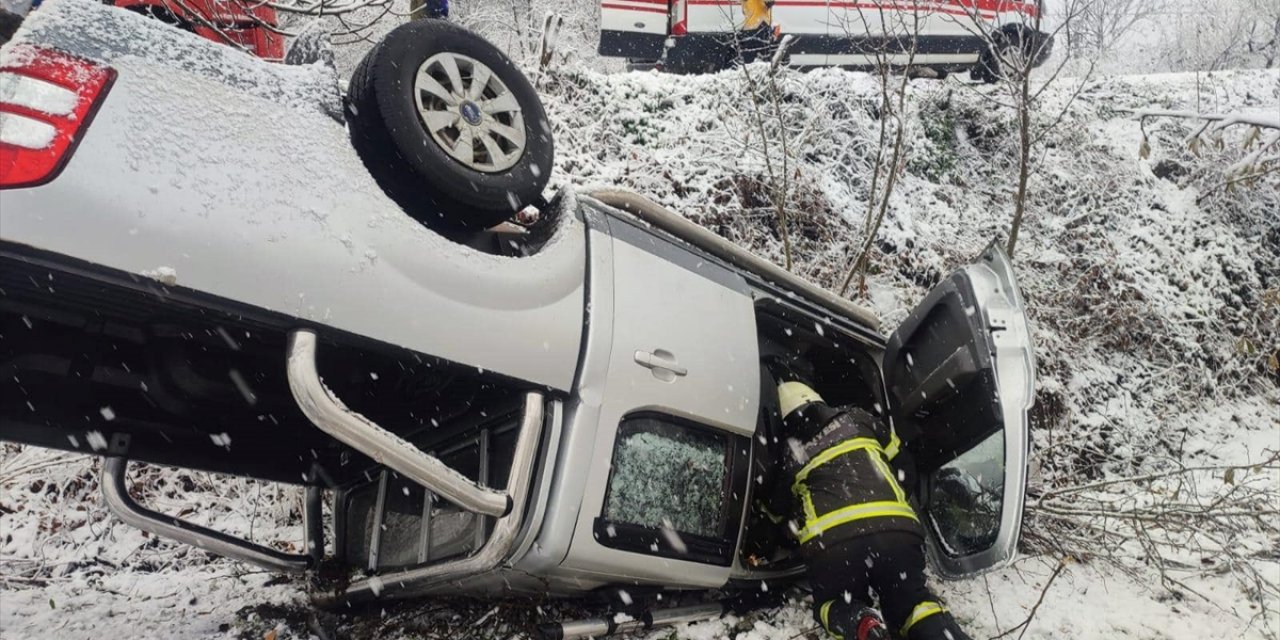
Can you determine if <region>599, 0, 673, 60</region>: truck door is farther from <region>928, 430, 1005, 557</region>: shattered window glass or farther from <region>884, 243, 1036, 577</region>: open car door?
<region>928, 430, 1005, 557</region>: shattered window glass

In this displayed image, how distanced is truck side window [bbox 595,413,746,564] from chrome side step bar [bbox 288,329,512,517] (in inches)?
17.7

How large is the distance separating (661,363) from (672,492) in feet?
1.51

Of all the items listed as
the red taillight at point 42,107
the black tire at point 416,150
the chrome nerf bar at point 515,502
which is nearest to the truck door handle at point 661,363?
the chrome nerf bar at point 515,502

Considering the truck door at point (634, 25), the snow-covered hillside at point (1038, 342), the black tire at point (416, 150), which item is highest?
the truck door at point (634, 25)

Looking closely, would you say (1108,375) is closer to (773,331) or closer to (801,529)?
(773,331)

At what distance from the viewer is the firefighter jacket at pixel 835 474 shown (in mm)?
2594

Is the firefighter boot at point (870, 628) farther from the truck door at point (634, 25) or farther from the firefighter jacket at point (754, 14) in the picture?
the truck door at point (634, 25)

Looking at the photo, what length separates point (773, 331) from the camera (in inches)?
140

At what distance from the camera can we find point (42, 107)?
142cm

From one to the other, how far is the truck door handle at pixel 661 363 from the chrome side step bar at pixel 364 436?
619 millimetres

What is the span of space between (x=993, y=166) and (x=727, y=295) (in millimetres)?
6412

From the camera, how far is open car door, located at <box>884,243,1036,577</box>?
2633 millimetres

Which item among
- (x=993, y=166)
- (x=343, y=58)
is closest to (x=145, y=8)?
(x=993, y=166)

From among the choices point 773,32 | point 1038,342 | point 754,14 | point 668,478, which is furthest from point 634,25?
point 668,478
